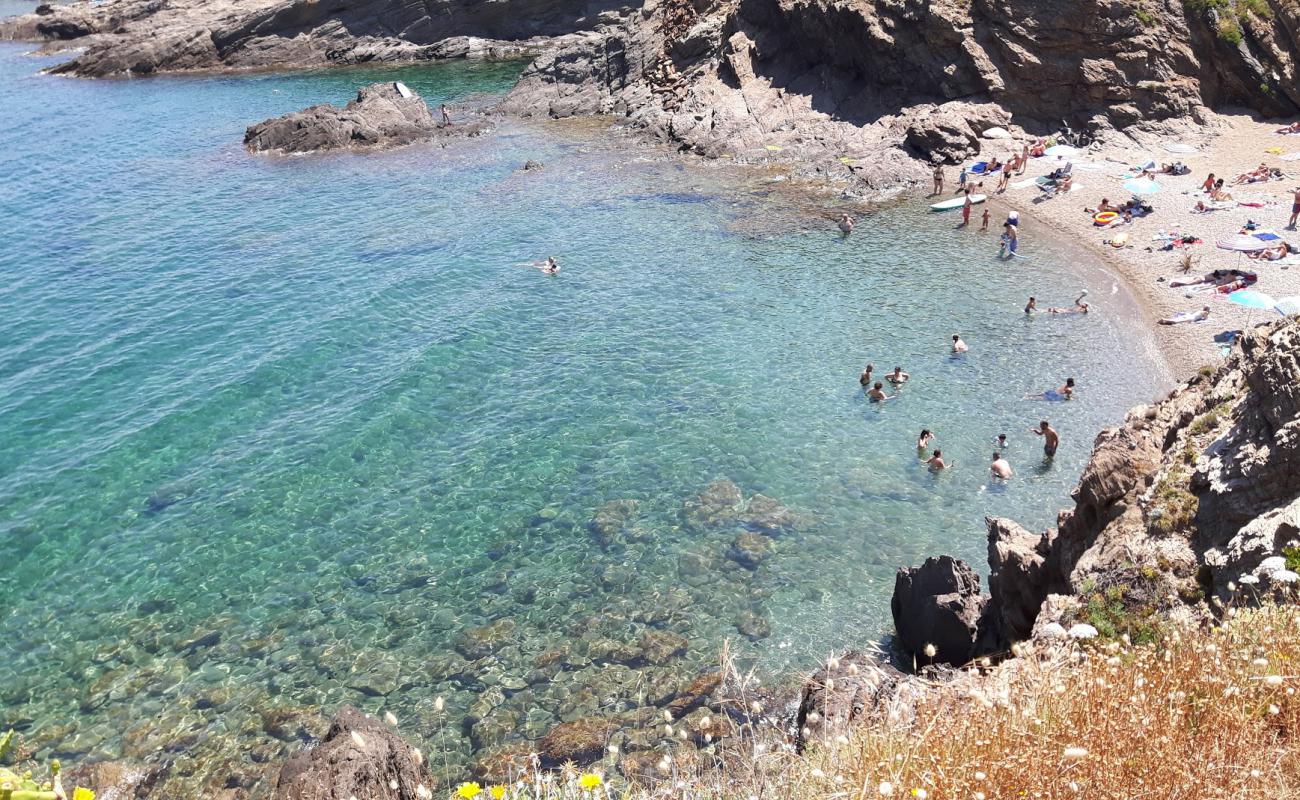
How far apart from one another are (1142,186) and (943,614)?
29925 millimetres

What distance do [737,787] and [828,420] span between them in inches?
756

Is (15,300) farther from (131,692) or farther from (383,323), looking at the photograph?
(131,692)

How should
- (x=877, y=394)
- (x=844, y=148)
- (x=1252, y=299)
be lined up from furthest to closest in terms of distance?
(x=844, y=148), (x=1252, y=299), (x=877, y=394)

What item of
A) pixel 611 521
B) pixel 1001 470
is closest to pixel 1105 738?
pixel 611 521

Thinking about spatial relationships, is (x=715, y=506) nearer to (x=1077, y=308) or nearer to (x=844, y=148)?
(x=1077, y=308)

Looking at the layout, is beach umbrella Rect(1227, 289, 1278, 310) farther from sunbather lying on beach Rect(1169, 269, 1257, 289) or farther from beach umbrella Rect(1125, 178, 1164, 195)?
beach umbrella Rect(1125, 178, 1164, 195)

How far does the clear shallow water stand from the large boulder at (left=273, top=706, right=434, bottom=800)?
3.18 meters

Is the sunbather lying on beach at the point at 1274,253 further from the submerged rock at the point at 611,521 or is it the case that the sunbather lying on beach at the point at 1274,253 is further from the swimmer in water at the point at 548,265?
the swimmer in water at the point at 548,265

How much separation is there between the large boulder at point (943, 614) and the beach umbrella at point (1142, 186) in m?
28.1

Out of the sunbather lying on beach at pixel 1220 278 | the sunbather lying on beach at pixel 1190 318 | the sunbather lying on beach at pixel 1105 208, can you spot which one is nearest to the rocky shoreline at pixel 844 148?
the sunbather lying on beach at pixel 1105 208

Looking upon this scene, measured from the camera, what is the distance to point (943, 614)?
1716cm

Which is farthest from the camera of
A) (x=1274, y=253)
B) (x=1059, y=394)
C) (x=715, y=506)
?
(x=1274, y=253)

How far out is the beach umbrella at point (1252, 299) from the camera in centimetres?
2859

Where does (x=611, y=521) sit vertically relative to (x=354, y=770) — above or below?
below
